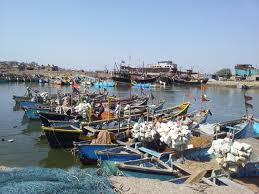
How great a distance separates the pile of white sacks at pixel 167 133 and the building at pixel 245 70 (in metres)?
84.9

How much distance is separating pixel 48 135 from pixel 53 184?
9.52m

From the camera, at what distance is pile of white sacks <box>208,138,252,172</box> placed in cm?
936

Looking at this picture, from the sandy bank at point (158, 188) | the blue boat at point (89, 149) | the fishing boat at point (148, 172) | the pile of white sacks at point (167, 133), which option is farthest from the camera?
the blue boat at point (89, 149)

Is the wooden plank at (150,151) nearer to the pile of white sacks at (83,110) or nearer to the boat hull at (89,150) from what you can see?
the boat hull at (89,150)

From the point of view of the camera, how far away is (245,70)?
93938 mm

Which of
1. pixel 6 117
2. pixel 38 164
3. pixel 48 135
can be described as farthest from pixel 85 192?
pixel 6 117

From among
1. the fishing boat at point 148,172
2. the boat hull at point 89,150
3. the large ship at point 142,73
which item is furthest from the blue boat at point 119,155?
the large ship at point 142,73

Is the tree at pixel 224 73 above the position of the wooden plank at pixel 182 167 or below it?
above

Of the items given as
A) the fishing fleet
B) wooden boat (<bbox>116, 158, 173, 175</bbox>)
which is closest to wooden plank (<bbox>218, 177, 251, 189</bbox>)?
the fishing fleet

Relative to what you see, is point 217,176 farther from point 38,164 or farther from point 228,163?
point 38,164

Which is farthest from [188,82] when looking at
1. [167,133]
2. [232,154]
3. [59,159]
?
[232,154]

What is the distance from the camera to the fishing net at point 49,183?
6.56 metres

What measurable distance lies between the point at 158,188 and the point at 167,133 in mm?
4591

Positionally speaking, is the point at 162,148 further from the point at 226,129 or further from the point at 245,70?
the point at 245,70
